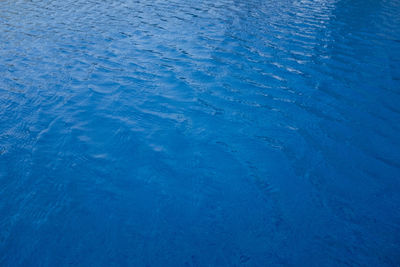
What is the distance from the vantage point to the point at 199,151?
797 centimetres

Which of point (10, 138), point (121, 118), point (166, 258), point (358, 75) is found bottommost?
point (166, 258)

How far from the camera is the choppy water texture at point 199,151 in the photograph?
5.38 m

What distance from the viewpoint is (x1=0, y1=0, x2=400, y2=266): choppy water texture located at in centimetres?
538

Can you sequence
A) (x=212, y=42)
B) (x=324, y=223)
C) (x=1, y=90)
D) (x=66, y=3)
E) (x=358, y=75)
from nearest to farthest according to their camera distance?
(x=324, y=223), (x=1, y=90), (x=358, y=75), (x=212, y=42), (x=66, y=3)

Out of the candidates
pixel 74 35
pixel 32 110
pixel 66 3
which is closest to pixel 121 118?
pixel 32 110

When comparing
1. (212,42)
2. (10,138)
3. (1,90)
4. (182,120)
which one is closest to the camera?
(10,138)

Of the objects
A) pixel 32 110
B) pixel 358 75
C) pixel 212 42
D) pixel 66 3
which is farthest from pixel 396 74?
pixel 66 3

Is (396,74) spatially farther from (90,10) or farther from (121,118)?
(90,10)

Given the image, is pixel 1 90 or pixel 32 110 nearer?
pixel 32 110

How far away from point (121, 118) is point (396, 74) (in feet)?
49.6

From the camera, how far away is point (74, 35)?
16.3 metres

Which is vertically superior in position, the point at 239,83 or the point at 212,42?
the point at 212,42

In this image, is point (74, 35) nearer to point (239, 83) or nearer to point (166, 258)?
point (239, 83)

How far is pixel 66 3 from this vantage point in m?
24.0
